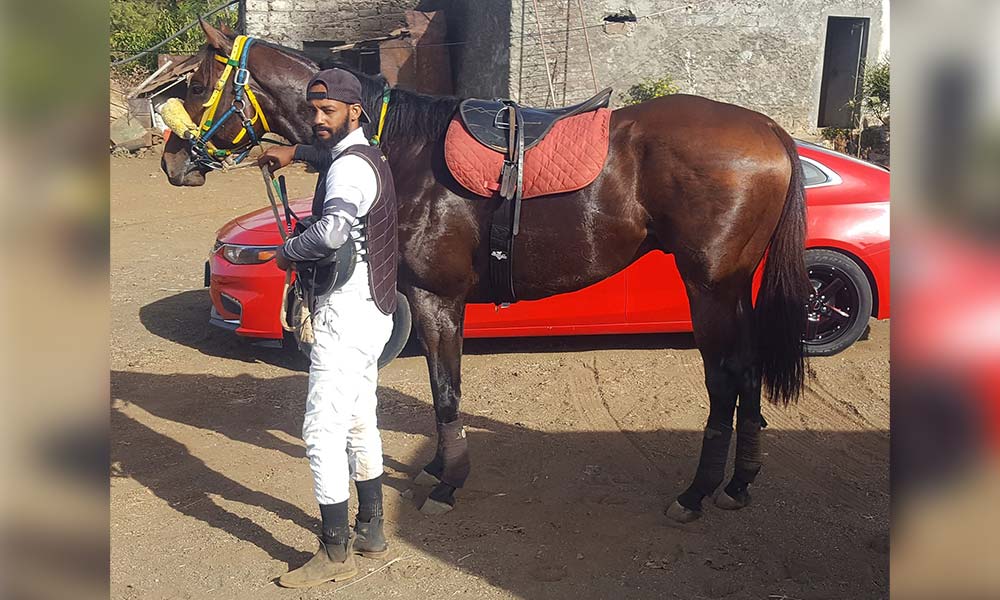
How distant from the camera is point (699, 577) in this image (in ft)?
12.7

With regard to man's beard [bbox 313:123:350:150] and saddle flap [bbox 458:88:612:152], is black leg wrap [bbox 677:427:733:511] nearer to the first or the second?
saddle flap [bbox 458:88:612:152]

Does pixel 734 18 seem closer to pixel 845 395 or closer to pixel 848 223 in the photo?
pixel 848 223

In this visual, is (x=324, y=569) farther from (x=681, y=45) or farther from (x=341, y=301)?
(x=681, y=45)

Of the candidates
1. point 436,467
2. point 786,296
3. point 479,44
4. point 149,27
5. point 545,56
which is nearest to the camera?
point 786,296

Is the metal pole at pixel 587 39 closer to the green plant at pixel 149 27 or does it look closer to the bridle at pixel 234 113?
the bridle at pixel 234 113

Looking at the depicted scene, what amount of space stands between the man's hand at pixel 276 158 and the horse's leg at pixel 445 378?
0.93 m

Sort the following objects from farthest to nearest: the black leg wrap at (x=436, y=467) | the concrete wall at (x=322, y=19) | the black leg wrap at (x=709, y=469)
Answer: the concrete wall at (x=322, y=19)
the black leg wrap at (x=436, y=467)
the black leg wrap at (x=709, y=469)

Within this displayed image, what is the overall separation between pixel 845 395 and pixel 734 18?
8.73m

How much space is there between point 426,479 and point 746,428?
172 centimetres

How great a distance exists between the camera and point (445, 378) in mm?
4562

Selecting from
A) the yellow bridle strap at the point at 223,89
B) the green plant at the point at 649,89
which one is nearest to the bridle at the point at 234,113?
the yellow bridle strap at the point at 223,89

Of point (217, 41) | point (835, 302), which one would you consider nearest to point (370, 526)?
point (217, 41)

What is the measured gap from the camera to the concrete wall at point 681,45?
13.0 metres
